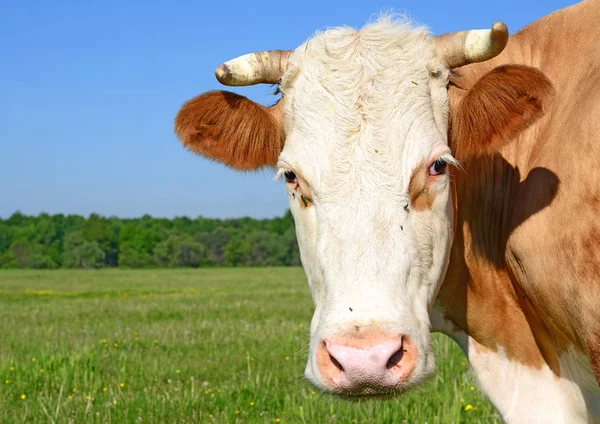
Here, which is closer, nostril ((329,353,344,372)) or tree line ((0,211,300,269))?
nostril ((329,353,344,372))

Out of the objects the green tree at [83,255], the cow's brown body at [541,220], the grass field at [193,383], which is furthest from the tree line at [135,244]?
the cow's brown body at [541,220]

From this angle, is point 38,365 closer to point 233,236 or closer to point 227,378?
point 227,378

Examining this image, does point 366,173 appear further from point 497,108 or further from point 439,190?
point 497,108

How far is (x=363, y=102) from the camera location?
11.7 ft

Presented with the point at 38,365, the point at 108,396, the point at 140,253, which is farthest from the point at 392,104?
the point at 140,253

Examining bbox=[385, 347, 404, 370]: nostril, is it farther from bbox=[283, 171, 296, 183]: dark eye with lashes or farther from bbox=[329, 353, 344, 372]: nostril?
bbox=[283, 171, 296, 183]: dark eye with lashes

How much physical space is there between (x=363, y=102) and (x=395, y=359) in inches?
50.4

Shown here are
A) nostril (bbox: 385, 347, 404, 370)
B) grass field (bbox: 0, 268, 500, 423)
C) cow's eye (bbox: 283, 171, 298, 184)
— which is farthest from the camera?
Answer: grass field (bbox: 0, 268, 500, 423)

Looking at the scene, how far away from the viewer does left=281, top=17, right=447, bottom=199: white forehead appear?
347 centimetres

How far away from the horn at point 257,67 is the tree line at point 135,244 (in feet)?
310

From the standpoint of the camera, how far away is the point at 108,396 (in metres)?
6.98

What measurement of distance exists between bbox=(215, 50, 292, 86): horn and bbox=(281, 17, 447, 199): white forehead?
0.33 feet

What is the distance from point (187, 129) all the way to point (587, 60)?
2.30 m

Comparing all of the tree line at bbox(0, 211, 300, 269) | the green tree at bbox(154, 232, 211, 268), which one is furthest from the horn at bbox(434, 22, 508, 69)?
the green tree at bbox(154, 232, 211, 268)
